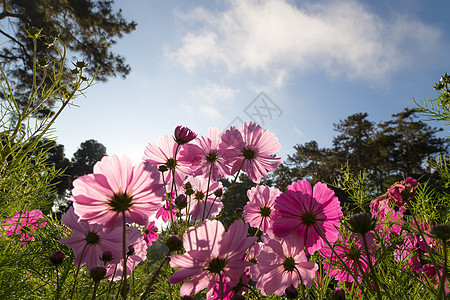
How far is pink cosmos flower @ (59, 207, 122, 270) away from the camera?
539 mm

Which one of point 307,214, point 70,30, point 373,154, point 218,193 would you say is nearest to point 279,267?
point 307,214

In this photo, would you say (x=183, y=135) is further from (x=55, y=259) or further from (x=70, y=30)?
(x=70, y=30)

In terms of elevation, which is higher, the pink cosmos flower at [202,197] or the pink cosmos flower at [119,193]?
the pink cosmos flower at [202,197]

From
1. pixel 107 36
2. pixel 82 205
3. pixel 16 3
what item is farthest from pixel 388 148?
pixel 82 205

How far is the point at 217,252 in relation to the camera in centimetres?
45

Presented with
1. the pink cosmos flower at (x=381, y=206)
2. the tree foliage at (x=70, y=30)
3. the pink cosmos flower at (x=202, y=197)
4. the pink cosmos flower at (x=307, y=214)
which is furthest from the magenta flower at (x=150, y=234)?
the tree foliage at (x=70, y=30)

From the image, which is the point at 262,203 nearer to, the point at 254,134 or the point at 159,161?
the point at 254,134

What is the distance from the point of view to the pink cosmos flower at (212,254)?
1.40ft

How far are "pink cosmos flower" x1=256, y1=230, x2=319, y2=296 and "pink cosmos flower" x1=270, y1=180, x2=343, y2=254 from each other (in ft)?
0.13

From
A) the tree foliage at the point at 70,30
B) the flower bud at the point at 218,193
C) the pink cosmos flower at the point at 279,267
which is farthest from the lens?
the tree foliage at the point at 70,30

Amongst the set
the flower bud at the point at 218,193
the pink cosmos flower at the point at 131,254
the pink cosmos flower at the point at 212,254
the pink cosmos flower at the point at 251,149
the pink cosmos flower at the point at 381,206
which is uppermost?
Answer: the pink cosmos flower at the point at 251,149

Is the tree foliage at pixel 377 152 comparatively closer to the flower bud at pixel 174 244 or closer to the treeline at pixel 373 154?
the treeline at pixel 373 154

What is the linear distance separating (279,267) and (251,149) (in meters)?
0.28

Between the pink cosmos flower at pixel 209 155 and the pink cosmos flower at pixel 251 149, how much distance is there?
0.09 ft
